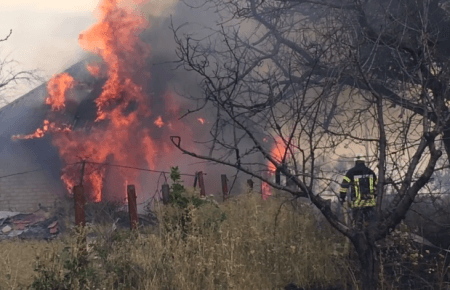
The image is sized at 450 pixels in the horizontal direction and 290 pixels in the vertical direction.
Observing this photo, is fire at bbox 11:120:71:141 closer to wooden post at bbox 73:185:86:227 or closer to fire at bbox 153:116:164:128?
fire at bbox 153:116:164:128

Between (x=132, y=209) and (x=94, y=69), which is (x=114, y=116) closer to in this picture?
(x=94, y=69)

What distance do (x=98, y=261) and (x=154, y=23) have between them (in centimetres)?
1609

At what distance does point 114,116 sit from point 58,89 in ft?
7.43

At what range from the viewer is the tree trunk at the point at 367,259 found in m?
4.09

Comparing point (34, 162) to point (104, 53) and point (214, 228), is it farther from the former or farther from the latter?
point (214, 228)

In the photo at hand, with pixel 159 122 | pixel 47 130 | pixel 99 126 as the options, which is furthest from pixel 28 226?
pixel 159 122

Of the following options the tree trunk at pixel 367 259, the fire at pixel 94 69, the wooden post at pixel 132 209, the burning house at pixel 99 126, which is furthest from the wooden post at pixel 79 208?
the fire at pixel 94 69

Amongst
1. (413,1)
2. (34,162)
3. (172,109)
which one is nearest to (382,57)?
(413,1)

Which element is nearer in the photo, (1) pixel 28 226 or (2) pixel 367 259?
(2) pixel 367 259

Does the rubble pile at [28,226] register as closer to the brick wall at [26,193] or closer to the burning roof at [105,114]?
the brick wall at [26,193]

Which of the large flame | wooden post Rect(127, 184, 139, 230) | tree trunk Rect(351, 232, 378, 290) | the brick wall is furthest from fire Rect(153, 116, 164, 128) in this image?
tree trunk Rect(351, 232, 378, 290)

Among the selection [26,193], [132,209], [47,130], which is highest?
[47,130]

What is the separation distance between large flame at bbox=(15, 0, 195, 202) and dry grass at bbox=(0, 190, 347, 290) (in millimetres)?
10055

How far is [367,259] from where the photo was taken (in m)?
4.12
